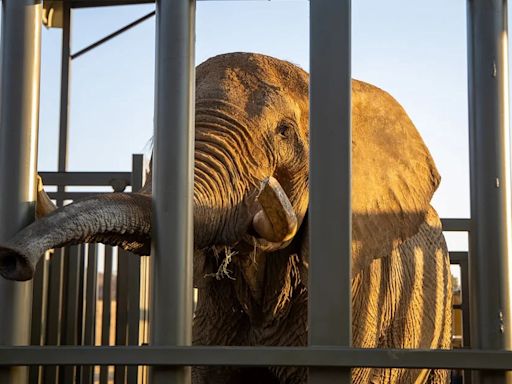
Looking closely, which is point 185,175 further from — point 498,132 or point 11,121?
point 498,132

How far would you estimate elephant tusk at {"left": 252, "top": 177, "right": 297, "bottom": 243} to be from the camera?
2.47 m

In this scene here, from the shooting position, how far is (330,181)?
119 centimetres

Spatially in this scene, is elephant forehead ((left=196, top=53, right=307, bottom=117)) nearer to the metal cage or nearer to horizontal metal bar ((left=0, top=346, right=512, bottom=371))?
the metal cage

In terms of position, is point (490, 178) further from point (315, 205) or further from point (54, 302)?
point (54, 302)

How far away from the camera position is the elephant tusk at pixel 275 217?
247cm

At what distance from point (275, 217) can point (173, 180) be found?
5.03 feet

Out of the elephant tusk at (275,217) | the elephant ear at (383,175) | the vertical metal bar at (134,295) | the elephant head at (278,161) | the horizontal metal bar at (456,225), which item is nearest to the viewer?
the elephant tusk at (275,217)

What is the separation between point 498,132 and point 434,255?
366 cm

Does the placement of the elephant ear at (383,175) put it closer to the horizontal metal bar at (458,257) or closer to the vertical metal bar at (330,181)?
the horizontal metal bar at (458,257)

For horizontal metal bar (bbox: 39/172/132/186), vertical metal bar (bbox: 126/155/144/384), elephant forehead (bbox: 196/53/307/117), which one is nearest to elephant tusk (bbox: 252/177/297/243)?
elephant forehead (bbox: 196/53/307/117)

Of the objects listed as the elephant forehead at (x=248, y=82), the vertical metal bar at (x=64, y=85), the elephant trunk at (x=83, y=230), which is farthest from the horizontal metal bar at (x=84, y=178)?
the elephant trunk at (x=83, y=230)

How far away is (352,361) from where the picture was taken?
1130 millimetres

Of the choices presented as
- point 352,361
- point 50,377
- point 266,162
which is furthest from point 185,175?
A: point 50,377

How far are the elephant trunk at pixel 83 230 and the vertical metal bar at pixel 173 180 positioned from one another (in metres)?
0.19
